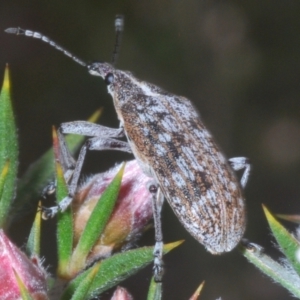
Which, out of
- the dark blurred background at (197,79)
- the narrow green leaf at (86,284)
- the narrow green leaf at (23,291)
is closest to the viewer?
the narrow green leaf at (23,291)

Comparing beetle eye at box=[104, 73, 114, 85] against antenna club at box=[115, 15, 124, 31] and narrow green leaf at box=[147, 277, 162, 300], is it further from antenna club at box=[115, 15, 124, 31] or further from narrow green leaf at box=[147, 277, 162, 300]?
narrow green leaf at box=[147, 277, 162, 300]

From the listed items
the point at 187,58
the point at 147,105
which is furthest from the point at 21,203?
the point at 187,58

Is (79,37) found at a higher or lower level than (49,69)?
higher

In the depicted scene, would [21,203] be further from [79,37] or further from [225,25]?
[225,25]

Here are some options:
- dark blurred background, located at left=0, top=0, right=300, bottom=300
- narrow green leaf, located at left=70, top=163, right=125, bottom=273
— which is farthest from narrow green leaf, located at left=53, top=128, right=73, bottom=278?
dark blurred background, located at left=0, top=0, right=300, bottom=300

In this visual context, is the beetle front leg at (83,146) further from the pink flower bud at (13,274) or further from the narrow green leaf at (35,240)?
the pink flower bud at (13,274)

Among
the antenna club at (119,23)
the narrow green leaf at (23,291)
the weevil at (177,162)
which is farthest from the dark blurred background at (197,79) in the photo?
the narrow green leaf at (23,291)

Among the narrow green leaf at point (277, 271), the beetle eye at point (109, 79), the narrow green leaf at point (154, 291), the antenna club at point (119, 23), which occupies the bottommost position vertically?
the narrow green leaf at point (154, 291)
